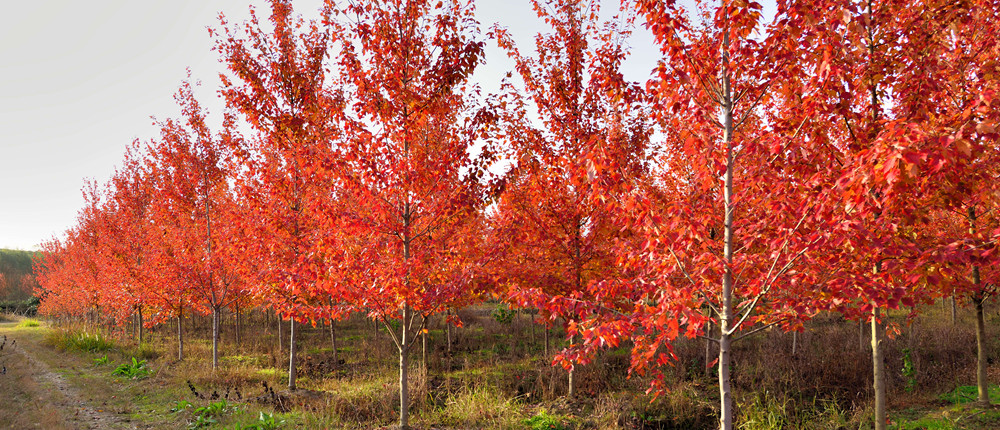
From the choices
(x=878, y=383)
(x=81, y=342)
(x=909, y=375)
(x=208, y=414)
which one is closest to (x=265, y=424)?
(x=208, y=414)

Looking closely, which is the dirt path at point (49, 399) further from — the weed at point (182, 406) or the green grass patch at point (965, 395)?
the green grass patch at point (965, 395)

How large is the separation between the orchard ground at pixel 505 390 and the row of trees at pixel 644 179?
1.51m

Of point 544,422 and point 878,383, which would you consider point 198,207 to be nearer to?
point 544,422

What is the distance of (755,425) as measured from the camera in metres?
7.11

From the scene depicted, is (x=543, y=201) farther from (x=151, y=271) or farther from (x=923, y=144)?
(x=151, y=271)

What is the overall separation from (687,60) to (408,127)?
382 cm

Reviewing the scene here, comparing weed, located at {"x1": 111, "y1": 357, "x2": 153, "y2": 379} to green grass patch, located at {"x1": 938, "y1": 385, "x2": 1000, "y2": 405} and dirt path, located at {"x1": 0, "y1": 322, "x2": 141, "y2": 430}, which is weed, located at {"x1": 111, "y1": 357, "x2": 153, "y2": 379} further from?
green grass patch, located at {"x1": 938, "y1": 385, "x2": 1000, "y2": 405}

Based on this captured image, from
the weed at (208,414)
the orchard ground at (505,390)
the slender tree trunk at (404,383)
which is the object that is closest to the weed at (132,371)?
the orchard ground at (505,390)

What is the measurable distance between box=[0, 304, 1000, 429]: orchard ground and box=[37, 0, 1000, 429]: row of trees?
4.94 ft

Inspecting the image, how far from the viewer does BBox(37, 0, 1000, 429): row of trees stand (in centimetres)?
369

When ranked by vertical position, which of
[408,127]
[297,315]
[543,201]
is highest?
[408,127]

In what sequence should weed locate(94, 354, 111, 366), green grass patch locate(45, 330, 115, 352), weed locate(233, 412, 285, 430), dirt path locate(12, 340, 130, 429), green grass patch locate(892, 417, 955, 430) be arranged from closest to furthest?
1. green grass patch locate(892, 417, 955, 430)
2. weed locate(233, 412, 285, 430)
3. dirt path locate(12, 340, 130, 429)
4. weed locate(94, 354, 111, 366)
5. green grass patch locate(45, 330, 115, 352)

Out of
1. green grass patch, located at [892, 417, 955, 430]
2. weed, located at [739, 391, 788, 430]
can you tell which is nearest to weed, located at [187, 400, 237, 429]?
weed, located at [739, 391, 788, 430]

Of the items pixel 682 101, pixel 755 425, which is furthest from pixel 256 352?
pixel 682 101
